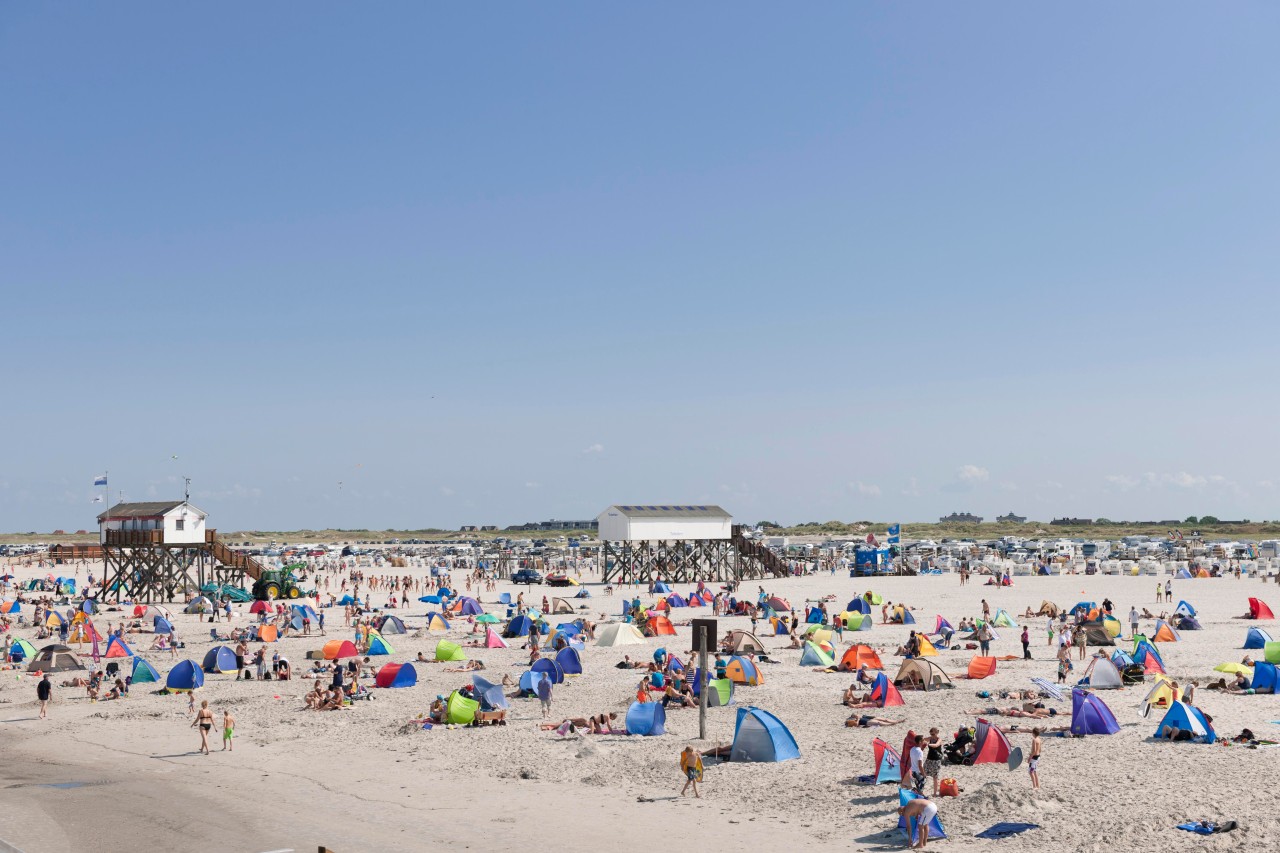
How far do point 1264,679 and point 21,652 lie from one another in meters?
35.6

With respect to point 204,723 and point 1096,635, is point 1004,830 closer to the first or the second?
point 204,723

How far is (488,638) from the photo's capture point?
38.4m

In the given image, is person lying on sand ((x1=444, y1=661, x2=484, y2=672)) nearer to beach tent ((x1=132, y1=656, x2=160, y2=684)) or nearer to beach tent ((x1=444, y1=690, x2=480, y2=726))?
beach tent ((x1=132, y1=656, x2=160, y2=684))

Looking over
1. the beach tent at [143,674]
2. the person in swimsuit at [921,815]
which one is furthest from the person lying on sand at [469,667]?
the person in swimsuit at [921,815]

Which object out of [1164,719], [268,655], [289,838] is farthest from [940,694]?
[268,655]

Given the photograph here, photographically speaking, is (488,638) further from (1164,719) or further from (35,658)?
(1164,719)

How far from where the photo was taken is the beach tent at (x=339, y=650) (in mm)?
33812

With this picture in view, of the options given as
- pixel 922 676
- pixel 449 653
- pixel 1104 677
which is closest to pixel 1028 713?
pixel 922 676

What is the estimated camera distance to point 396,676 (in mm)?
29062

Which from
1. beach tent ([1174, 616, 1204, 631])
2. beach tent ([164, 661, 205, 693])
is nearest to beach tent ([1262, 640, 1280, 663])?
beach tent ([1174, 616, 1204, 631])

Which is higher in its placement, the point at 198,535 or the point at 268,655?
the point at 198,535

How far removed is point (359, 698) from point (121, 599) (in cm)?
4070

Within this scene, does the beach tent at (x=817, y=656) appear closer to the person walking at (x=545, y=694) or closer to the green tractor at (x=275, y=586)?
the person walking at (x=545, y=694)

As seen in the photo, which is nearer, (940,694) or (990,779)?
(990,779)
